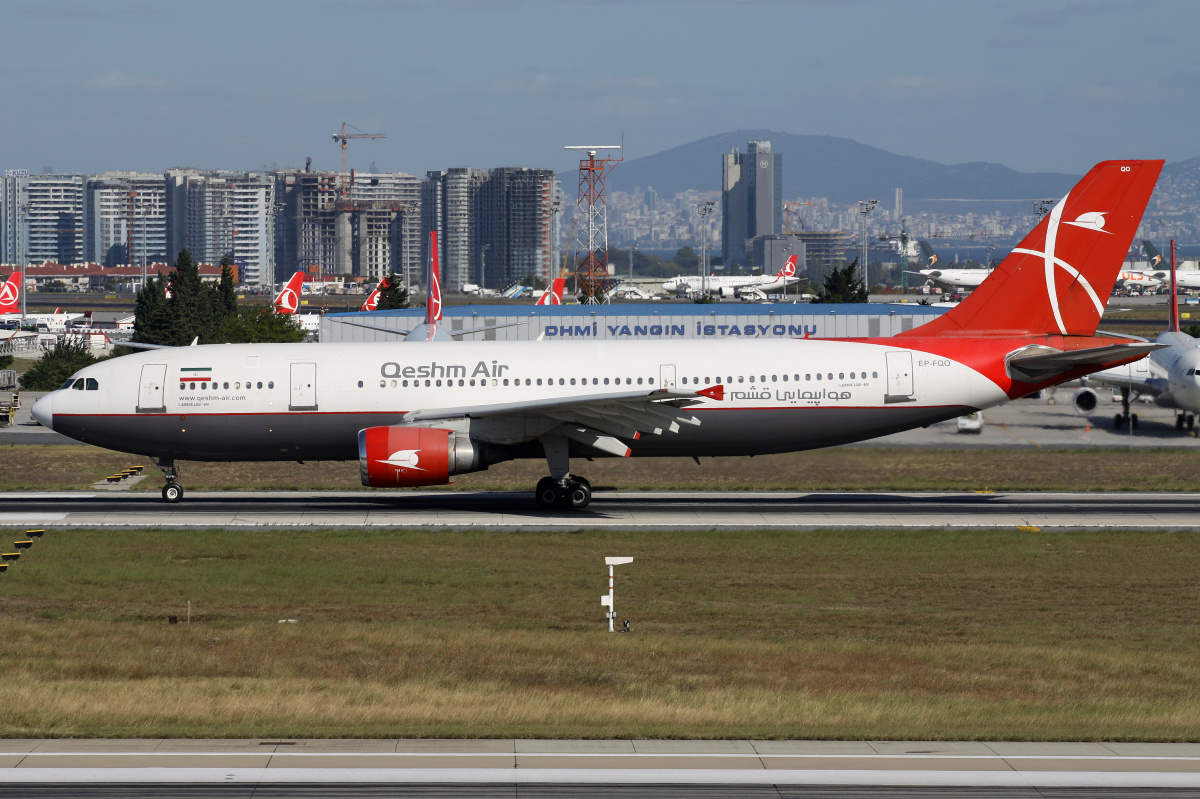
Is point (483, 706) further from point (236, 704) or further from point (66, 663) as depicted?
point (66, 663)

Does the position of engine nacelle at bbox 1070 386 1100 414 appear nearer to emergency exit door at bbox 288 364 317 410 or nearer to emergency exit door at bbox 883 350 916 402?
emergency exit door at bbox 883 350 916 402

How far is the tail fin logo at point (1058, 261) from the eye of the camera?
122 ft

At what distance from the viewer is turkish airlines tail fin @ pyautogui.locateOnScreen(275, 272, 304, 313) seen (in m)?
120

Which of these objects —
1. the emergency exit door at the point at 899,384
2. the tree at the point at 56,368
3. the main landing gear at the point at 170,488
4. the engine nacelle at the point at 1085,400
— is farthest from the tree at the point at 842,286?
the main landing gear at the point at 170,488

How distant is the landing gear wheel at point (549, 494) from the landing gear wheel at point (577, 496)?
9.7 inches

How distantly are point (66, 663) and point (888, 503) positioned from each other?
25308mm

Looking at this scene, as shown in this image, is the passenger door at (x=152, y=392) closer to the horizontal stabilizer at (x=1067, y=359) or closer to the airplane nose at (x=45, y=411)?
the airplane nose at (x=45, y=411)

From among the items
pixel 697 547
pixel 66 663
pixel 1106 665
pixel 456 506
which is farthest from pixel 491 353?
pixel 1106 665

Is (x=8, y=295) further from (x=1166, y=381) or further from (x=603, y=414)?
(x=1166, y=381)

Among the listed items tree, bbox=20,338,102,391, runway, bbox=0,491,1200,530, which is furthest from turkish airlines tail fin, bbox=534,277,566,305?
runway, bbox=0,491,1200,530

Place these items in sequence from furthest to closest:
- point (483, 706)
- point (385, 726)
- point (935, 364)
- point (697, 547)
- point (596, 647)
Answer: point (935, 364), point (697, 547), point (596, 647), point (483, 706), point (385, 726)

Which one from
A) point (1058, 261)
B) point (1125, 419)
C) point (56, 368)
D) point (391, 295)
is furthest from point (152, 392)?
point (391, 295)

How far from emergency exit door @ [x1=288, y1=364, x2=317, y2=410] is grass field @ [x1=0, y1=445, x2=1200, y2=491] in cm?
634

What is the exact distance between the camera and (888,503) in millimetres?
38875
